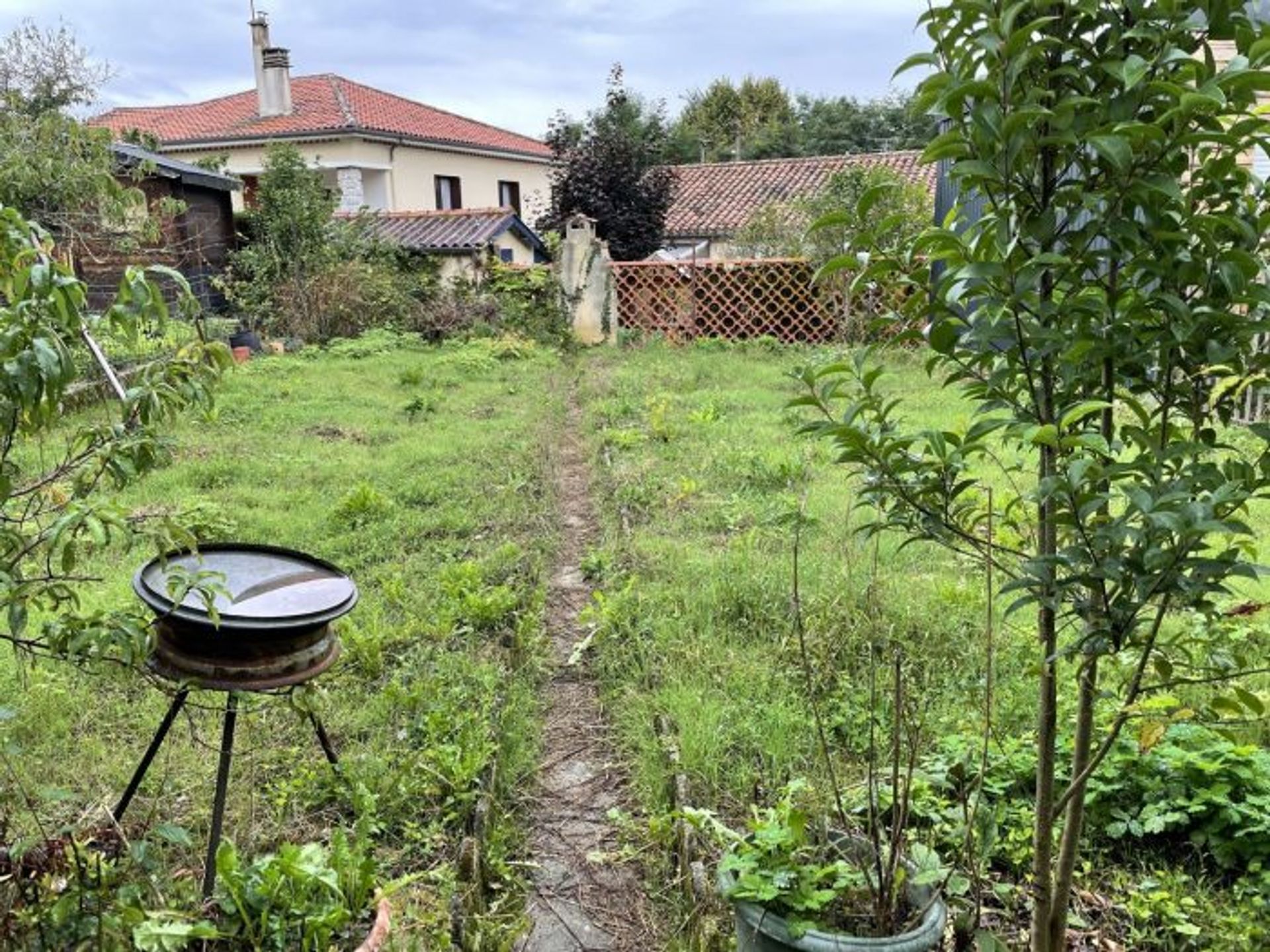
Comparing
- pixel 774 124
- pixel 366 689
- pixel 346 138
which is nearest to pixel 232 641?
pixel 366 689

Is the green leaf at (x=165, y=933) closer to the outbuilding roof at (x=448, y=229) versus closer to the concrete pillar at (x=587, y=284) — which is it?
the concrete pillar at (x=587, y=284)

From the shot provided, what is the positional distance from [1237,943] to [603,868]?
155 cm

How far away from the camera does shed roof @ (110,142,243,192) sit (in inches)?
466

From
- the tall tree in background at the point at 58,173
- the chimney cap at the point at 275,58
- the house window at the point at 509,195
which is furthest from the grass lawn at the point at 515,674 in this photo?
the house window at the point at 509,195

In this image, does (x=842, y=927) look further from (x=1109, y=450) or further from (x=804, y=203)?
(x=804, y=203)

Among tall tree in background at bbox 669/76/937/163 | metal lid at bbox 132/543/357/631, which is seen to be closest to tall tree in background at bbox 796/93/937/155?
tall tree in background at bbox 669/76/937/163

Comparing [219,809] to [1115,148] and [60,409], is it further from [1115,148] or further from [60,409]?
[1115,148]

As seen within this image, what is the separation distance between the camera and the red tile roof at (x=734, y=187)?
2258 cm

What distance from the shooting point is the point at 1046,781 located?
5.60 feet

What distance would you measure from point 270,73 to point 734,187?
40.6 feet

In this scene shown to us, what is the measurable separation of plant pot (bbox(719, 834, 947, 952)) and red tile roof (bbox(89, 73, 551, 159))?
72.1 ft

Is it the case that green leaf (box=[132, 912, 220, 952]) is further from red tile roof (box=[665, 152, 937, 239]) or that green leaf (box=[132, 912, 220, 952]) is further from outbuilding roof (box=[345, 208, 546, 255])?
red tile roof (box=[665, 152, 937, 239])

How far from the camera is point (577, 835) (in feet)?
8.98

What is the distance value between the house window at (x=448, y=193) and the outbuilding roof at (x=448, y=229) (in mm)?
7497
